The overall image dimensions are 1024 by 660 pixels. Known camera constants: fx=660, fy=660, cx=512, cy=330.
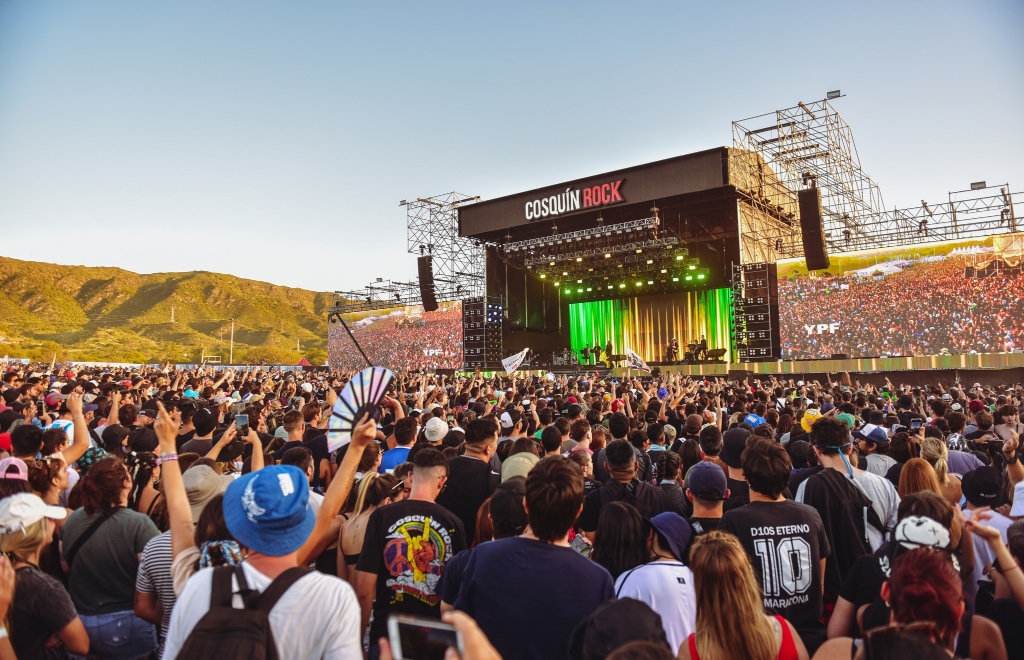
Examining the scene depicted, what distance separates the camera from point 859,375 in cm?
2345

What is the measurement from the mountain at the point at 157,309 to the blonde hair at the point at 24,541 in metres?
87.4

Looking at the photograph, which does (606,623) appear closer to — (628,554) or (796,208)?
(628,554)

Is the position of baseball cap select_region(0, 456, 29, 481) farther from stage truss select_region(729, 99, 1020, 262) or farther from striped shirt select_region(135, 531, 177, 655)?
stage truss select_region(729, 99, 1020, 262)

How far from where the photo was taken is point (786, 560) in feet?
10.3

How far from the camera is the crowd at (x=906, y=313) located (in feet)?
72.5

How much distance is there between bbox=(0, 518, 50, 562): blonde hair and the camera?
263 centimetres

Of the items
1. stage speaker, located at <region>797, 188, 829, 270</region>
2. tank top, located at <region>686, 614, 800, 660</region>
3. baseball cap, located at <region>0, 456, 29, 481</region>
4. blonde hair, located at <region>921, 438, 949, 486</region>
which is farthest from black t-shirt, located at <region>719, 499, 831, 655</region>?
stage speaker, located at <region>797, 188, 829, 270</region>

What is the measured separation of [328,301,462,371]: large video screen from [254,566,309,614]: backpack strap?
30.6m

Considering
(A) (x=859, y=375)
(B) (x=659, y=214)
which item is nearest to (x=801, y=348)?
(A) (x=859, y=375)

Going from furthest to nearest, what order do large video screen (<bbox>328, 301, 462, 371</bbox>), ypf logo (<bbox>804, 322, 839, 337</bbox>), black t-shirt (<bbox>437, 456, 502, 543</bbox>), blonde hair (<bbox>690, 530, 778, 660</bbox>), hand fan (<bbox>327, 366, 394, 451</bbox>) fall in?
large video screen (<bbox>328, 301, 462, 371</bbox>)
ypf logo (<bbox>804, 322, 839, 337</bbox>)
black t-shirt (<bbox>437, 456, 502, 543</bbox>)
hand fan (<bbox>327, 366, 394, 451</bbox>)
blonde hair (<bbox>690, 530, 778, 660</bbox>)

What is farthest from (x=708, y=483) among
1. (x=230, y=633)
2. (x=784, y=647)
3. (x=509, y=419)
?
(x=509, y=419)

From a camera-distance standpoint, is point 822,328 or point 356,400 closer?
point 356,400

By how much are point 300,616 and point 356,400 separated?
96 cm

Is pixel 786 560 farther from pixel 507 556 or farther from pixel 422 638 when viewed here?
pixel 422 638
